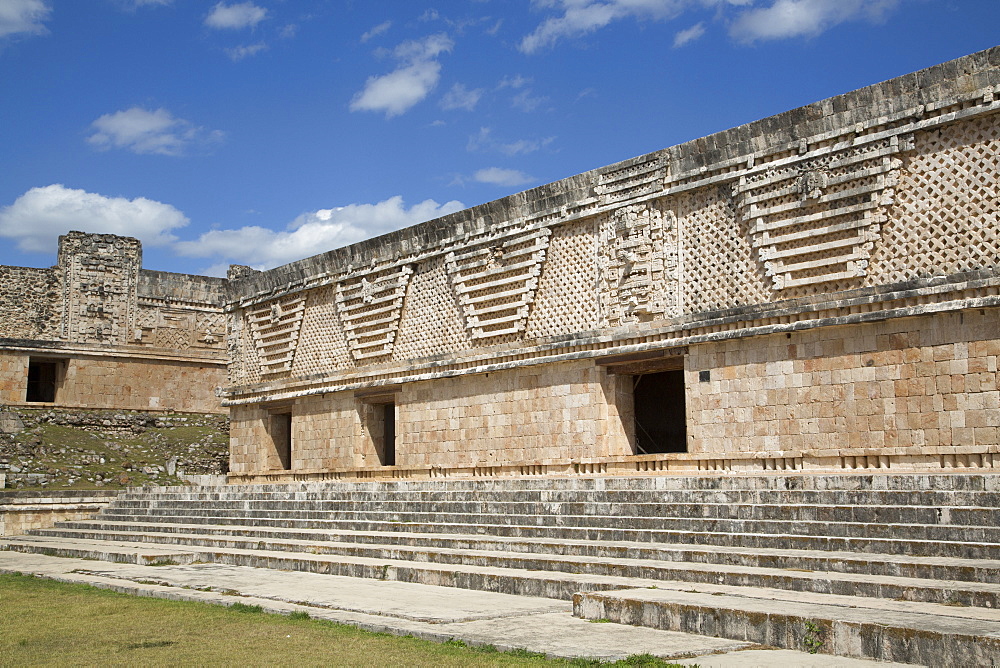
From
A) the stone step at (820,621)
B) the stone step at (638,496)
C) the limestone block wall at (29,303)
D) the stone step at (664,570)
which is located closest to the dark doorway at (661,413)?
the stone step at (638,496)

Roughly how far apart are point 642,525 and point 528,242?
224 inches

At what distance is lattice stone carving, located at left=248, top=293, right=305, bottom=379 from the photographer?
17.6 metres

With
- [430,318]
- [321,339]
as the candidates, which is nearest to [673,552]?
[430,318]

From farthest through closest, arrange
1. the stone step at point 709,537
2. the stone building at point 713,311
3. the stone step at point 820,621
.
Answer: the stone building at point 713,311 < the stone step at point 709,537 < the stone step at point 820,621

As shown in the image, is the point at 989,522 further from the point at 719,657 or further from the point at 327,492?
the point at 327,492

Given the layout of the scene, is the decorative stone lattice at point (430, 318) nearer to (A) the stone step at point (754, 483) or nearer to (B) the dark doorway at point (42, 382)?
(A) the stone step at point (754, 483)

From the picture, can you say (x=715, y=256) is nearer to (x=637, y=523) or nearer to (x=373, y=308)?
(x=637, y=523)

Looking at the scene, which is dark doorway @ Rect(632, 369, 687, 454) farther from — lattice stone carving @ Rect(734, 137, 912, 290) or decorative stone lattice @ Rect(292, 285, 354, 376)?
lattice stone carving @ Rect(734, 137, 912, 290)

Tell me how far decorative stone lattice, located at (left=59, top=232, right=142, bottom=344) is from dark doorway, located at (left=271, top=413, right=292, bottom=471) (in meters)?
8.69

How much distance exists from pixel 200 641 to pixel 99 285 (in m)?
21.8

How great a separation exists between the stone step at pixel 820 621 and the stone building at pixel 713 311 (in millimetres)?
4301

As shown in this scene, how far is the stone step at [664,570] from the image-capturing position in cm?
514

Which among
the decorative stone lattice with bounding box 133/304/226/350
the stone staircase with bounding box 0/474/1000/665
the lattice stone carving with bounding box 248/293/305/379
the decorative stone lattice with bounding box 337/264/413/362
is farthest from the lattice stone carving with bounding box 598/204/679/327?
the decorative stone lattice with bounding box 133/304/226/350

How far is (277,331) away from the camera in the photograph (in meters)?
18.0
